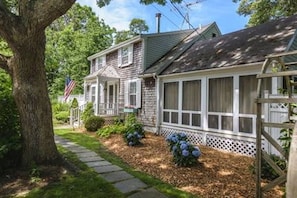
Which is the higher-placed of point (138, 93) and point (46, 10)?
point (46, 10)

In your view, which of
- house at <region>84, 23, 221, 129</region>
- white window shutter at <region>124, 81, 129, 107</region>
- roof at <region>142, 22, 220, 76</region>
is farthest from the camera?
white window shutter at <region>124, 81, 129, 107</region>

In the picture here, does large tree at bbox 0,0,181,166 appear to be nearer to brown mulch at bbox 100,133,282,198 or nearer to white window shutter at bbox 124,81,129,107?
brown mulch at bbox 100,133,282,198

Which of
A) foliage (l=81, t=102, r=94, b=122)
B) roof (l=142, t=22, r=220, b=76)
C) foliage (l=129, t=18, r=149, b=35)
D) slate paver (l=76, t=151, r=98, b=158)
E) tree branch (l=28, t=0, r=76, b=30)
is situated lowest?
slate paver (l=76, t=151, r=98, b=158)

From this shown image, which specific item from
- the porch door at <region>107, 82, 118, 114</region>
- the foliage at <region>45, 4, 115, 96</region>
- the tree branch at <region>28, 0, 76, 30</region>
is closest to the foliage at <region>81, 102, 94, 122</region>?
the porch door at <region>107, 82, 118, 114</region>

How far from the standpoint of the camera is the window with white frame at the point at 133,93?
1399 centimetres

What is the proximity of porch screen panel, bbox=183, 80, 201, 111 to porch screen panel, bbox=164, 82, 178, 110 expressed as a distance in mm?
648

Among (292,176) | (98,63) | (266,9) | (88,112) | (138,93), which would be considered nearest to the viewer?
(292,176)

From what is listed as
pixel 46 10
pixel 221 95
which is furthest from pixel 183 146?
pixel 46 10

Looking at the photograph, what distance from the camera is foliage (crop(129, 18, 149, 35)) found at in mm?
37000

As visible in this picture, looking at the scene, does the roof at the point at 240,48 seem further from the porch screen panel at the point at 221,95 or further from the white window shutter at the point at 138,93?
the white window shutter at the point at 138,93

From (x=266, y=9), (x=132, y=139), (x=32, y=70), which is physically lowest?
(x=132, y=139)

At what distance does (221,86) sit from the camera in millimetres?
9266

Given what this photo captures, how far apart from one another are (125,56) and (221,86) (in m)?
8.23

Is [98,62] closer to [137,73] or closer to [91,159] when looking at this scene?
[137,73]
